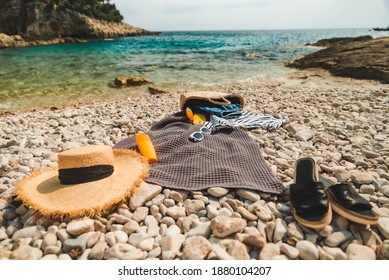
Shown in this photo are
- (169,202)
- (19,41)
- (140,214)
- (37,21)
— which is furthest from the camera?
(37,21)

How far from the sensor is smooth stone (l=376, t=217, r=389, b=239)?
1.74 m

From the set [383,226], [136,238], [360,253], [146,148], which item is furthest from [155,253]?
[383,226]

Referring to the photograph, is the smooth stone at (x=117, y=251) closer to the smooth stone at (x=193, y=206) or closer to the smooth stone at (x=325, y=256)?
the smooth stone at (x=193, y=206)

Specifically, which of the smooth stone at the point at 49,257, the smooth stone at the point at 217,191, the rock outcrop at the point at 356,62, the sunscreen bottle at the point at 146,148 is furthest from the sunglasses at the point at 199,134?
the rock outcrop at the point at 356,62

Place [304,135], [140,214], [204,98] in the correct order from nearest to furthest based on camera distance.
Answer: [140,214] → [304,135] → [204,98]

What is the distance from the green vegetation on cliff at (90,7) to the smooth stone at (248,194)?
52.3 meters

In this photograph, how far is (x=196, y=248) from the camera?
1636mm

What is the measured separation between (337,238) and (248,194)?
70 cm

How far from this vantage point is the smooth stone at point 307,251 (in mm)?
1600

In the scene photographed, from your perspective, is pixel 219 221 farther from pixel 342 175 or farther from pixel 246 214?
pixel 342 175

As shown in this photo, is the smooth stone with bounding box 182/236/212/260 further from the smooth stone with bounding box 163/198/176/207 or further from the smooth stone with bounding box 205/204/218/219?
the smooth stone with bounding box 163/198/176/207

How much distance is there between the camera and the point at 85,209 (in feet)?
6.20

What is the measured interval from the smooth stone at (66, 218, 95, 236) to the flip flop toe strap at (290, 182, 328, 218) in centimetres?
147
